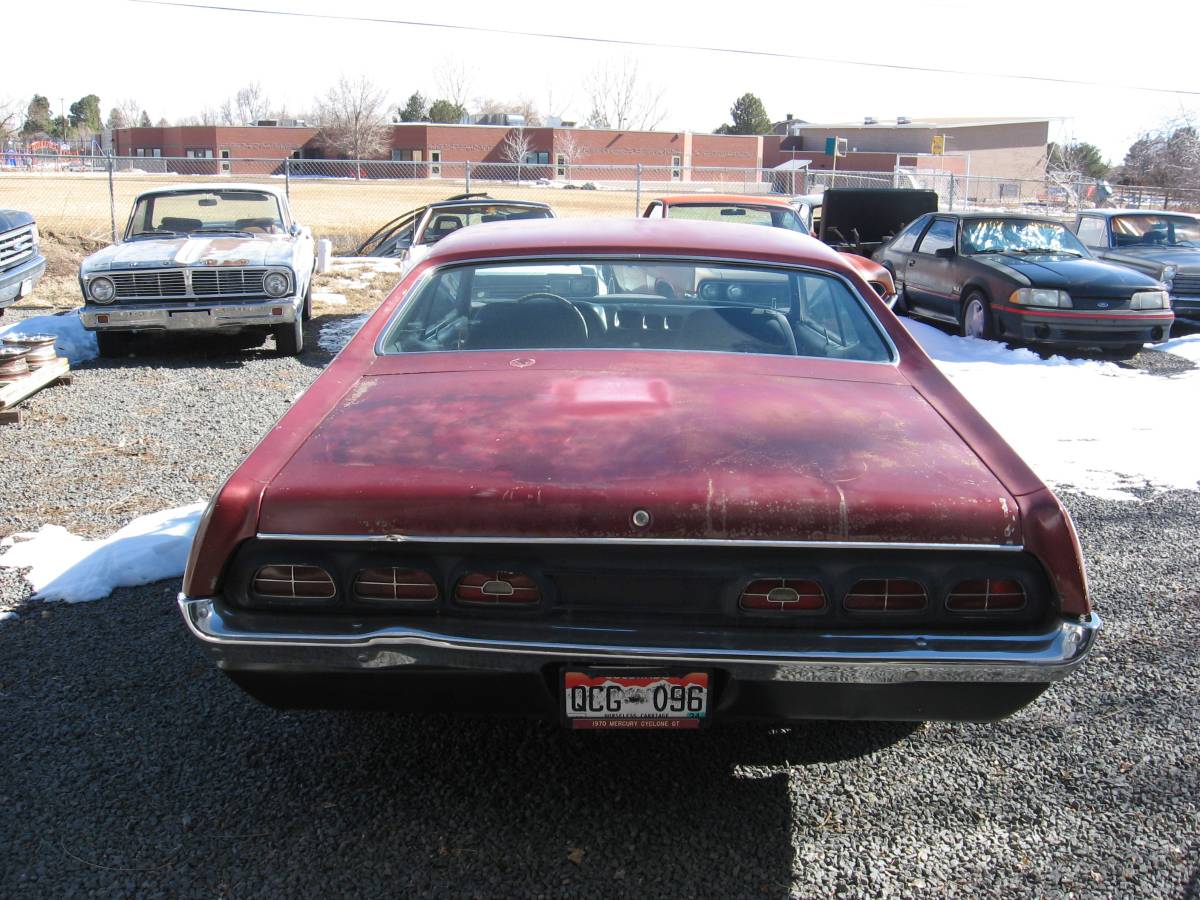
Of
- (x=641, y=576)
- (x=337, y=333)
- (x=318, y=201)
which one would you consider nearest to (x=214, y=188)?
(x=337, y=333)

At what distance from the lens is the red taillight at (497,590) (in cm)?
235

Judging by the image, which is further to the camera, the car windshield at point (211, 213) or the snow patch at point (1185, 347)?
the snow patch at point (1185, 347)

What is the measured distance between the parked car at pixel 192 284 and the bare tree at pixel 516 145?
5378 cm

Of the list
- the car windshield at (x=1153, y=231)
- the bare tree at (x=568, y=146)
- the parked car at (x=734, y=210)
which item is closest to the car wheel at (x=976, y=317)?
the parked car at (x=734, y=210)

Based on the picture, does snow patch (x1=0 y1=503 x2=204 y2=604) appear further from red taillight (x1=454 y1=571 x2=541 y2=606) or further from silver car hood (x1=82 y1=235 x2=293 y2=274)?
silver car hood (x1=82 y1=235 x2=293 y2=274)

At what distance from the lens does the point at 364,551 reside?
91.4 inches

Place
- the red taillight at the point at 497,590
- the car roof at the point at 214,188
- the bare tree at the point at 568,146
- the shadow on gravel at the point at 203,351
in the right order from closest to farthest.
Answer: the red taillight at the point at 497,590 → the shadow on gravel at the point at 203,351 → the car roof at the point at 214,188 → the bare tree at the point at 568,146

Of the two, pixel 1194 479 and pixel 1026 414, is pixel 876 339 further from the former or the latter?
pixel 1026 414

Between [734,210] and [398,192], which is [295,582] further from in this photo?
[398,192]

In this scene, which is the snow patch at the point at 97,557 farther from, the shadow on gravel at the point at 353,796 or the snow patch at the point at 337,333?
the snow patch at the point at 337,333

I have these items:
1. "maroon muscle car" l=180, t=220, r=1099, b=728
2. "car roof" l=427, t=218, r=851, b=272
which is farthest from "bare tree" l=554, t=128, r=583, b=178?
"maroon muscle car" l=180, t=220, r=1099, b=728

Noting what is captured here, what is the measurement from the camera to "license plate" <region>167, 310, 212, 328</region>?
347 inches

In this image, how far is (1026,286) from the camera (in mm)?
10391

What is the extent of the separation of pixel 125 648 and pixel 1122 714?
11.2 feet
